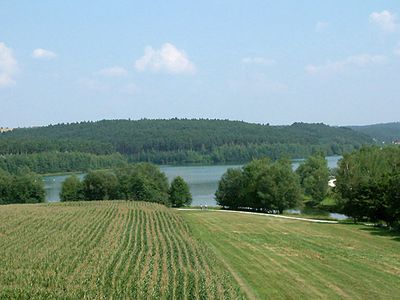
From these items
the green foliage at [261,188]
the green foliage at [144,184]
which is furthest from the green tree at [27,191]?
the green foliage at [261,188]

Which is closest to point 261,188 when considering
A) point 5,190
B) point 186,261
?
point 5,190

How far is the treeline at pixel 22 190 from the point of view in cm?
9000

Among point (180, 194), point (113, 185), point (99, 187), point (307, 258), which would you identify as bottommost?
point (307, 258)

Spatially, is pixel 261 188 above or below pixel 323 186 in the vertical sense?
above

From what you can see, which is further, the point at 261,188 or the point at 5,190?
the point at 5,190

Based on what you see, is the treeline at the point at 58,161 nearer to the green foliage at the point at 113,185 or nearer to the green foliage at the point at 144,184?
the green foliage at the point at 113,185

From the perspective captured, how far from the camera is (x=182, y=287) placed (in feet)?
68.4

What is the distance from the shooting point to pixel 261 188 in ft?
238

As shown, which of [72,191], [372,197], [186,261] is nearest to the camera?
[186,261]

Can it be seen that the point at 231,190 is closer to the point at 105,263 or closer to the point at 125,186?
the point at 125,186

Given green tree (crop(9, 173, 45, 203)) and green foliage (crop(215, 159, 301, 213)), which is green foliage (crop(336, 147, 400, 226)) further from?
green tree (crop(9, 173, 45, 203))

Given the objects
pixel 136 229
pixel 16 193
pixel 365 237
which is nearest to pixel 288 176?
pixel 365 237

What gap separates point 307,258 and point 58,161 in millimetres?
143579

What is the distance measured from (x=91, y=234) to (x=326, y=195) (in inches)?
2279
